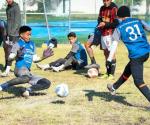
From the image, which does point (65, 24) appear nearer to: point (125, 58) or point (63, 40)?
point (63, 40)

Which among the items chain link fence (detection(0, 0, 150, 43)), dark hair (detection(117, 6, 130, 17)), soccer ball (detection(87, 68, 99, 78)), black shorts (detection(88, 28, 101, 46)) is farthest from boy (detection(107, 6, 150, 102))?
chain link fence (detection(0, 0, 150, 43))

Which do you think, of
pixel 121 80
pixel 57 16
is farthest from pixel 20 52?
pixel 57 16

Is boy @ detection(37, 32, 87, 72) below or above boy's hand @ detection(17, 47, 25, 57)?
below

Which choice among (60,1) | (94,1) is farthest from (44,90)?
(94,1)

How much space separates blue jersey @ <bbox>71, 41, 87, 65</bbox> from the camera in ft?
43.7

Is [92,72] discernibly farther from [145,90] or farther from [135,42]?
[145,90]

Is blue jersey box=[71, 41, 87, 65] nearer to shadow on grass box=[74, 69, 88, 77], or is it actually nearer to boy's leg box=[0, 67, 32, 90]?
shadow on grass box=[74, 69, 88, 77]

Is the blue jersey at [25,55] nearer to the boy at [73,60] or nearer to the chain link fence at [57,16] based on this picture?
the boy at [73,60]

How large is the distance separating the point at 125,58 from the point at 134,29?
25.1 ft

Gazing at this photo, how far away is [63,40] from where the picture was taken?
Answer: 2269cm

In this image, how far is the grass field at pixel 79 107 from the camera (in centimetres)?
769

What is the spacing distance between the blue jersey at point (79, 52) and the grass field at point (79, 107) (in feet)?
6.73

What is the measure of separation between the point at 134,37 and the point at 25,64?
2234 millimetres

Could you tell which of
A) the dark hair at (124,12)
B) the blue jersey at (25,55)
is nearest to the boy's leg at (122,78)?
the dark hair at (124,12)
